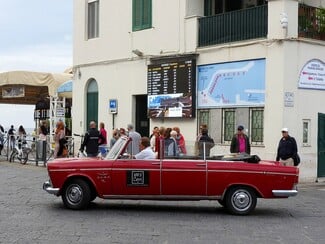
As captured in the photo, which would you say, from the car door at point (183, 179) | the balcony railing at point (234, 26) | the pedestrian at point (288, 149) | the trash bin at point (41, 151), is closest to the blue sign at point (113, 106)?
the trash bin at point (41, 151)

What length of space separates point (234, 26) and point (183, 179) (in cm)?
954

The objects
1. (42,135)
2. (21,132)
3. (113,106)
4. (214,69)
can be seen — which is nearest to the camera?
(214,69)

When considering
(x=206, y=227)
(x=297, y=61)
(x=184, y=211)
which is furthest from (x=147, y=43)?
(x=206, y=227)

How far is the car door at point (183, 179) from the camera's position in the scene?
12.1 m

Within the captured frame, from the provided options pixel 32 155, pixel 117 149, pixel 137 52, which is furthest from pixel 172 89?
pixel 117 149

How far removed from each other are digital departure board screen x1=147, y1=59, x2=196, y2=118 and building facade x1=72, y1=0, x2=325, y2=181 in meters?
0.04

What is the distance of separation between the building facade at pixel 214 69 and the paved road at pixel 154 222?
12.6ft

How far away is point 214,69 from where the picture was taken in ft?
68.6

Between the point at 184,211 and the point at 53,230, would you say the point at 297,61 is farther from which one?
the point at 53,230

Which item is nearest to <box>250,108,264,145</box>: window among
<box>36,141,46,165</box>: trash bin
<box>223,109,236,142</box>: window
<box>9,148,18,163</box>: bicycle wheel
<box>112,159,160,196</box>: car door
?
<box>223,109,236,142</box>: window

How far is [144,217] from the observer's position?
1172cm

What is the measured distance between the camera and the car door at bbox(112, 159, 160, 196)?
12188mm

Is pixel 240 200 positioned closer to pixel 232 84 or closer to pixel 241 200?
pixel 241 200

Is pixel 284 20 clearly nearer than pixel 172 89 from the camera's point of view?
Yes
